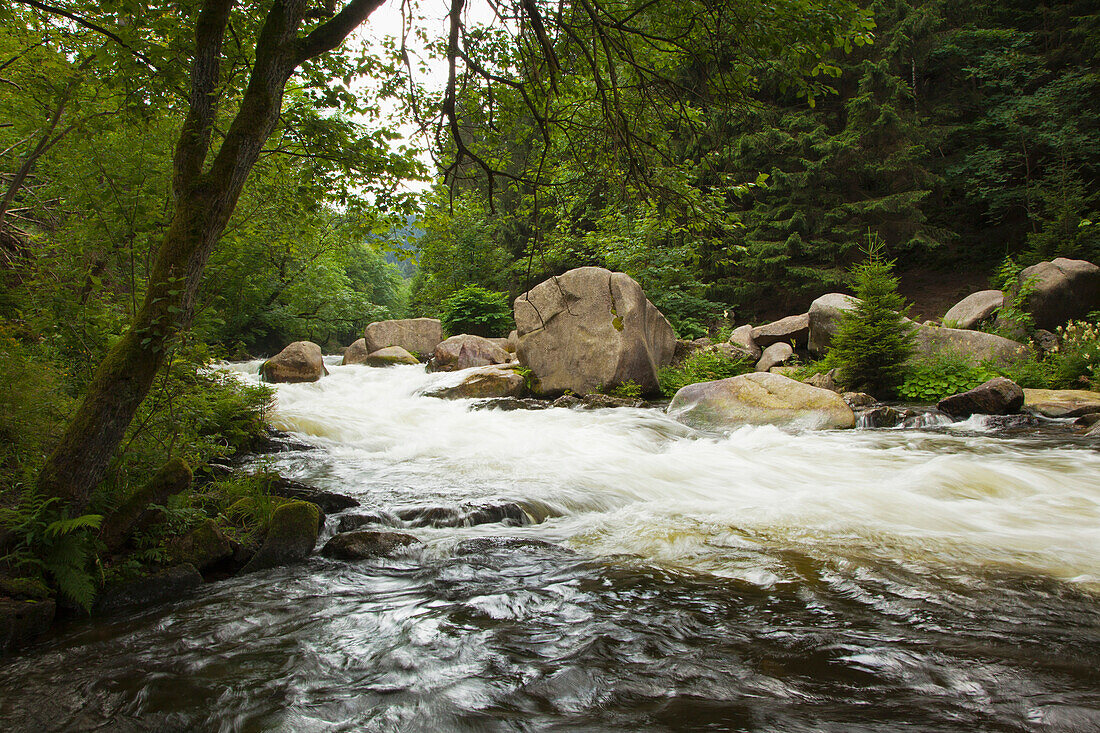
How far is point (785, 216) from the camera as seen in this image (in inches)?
792

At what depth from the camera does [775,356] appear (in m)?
13.7

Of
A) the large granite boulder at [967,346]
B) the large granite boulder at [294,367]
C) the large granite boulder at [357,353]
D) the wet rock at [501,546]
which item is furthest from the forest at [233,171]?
the large granite boulder at [357,353]

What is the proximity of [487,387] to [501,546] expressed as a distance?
7680mm

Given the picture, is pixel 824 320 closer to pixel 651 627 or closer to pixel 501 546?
pixel 501 546

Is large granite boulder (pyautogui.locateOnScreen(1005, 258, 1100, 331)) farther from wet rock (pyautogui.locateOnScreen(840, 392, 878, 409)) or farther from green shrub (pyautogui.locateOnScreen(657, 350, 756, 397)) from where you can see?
green shrub (pyautogui.locateOnScreen(657, 350, 756, 397))

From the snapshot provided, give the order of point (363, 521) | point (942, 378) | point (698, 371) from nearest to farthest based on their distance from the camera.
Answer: point (363, 521), point (942, 378), point (698, 371)

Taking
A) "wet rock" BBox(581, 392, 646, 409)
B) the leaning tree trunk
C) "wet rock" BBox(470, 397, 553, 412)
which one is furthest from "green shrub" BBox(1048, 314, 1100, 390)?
the leaning tree trunk

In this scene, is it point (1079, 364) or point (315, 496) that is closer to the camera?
point (315, 496)

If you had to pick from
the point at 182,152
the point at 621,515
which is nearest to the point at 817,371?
the point at 621,515

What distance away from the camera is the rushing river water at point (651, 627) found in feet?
7.01

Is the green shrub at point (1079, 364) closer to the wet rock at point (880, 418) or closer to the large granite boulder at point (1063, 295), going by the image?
the large granite boulder at point (1063, 295)

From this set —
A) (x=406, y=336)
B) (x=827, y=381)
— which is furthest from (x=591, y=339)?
(x=406, y=336)

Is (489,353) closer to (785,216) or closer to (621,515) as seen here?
(621,515)

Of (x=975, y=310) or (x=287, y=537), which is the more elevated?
(x=975, y=310)
